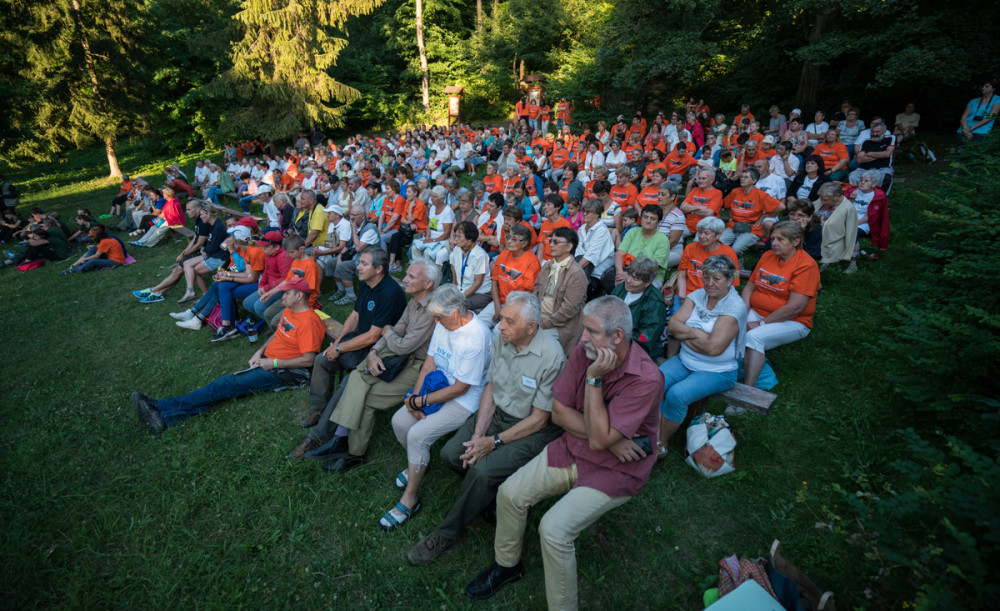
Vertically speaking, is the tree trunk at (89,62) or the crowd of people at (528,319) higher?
the tree trunk at (89,62)

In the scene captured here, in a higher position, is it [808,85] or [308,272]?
[808,85]

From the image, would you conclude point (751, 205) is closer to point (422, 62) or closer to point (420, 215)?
point (420, 215)

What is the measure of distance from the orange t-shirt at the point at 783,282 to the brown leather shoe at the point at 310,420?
14.6 ft

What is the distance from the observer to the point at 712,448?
10.7 ft

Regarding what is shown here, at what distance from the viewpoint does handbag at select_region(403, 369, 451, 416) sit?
3.43 m

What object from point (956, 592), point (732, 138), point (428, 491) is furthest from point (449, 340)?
point (732, 138)

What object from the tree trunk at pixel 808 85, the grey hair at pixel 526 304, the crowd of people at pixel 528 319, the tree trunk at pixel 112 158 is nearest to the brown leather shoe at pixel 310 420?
the crowd of people at pixel 528 319

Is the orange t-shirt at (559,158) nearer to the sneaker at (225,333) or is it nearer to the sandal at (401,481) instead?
the sneaker at (225,333)

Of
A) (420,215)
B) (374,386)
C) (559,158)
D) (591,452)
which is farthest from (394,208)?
(591,452)

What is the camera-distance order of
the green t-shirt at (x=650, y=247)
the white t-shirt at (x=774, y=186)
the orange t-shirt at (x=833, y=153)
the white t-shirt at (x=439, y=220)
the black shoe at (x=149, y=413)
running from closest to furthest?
the black shoe at (x=149, y=413), the green t-shirt at (x=650, y=247), the white t-shirt at (x=774, y=186), the white t-shirt at (x=439, y=220), the orange t-shirt at (x=833, y=153)

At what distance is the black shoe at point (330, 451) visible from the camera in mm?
3787

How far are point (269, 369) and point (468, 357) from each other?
2373 millimetres

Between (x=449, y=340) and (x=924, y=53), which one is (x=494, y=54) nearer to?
(x=924, y=53)

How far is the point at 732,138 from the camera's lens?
1052cm
